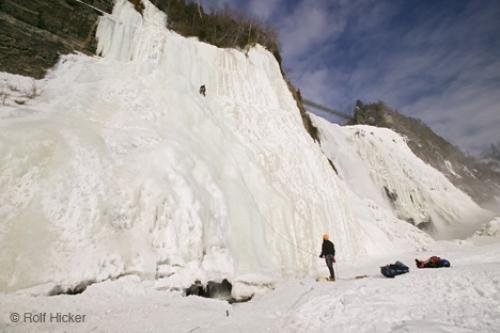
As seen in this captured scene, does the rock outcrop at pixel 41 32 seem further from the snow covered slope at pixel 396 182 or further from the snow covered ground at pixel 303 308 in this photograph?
the snow covered slope at pixel 396 182

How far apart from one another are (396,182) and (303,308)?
89.5 feet

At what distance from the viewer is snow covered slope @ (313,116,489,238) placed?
29172 millimetres

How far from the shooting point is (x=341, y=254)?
14930mm

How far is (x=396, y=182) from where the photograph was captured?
30578 mm

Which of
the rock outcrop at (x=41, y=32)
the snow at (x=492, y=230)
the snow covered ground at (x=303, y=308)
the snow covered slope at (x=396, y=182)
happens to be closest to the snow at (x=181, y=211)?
the snow covered ground at (x=303, y=308)

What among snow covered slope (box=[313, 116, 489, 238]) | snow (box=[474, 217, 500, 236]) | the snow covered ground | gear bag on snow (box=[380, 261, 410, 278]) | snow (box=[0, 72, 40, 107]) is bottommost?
the snow covered ground

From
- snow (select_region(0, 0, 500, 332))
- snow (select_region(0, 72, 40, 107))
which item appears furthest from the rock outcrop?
snow (select_region(0, 0, 500, 332))

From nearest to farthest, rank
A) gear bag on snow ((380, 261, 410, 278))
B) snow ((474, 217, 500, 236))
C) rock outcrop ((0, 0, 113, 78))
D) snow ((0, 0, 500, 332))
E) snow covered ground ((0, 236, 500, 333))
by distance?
snow covered ground ((0, 236, 500, 333)), snow ((0, 0, 500, 332)), gear bag on snow ((380, 261, 410, 278)), rock outcrop ((0, 0, 113, 78)), snow ((474, 217, 500, 236))

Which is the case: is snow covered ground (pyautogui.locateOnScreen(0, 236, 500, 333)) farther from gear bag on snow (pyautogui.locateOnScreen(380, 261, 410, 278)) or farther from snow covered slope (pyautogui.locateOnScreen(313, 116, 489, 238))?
snow covered slope (pyautogui.locateOnScreen(313, 116, 489, 238))

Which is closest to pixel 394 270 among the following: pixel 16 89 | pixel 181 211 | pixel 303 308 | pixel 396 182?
pixel 303 308

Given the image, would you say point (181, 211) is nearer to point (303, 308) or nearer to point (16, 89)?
point (303, 308)

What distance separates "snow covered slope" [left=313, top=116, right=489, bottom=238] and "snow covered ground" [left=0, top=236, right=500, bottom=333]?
69.0 feet

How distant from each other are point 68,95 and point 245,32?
1279 centimetres

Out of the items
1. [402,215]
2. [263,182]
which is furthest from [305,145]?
[402,215]
